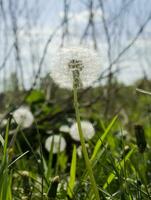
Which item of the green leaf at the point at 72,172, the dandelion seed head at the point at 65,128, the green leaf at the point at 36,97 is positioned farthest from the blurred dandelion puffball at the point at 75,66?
the green leaf at the point at 36,97

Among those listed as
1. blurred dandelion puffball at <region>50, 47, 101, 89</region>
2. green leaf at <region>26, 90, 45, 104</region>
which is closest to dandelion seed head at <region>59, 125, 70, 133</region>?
green leaf at <region>26, 90, 45, 104</region>

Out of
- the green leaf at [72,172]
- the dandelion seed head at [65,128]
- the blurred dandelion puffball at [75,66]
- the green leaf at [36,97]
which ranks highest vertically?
the blurred dandelion puffball at [75,66]

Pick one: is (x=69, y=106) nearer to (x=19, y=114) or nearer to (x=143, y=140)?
(x=19, y=114)

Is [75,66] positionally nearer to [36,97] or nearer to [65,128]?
[65,128]

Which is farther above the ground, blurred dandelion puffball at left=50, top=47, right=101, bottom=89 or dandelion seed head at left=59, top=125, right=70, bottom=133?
blurred dandelion puffball at left=50, top=47, right=101, bottom=89

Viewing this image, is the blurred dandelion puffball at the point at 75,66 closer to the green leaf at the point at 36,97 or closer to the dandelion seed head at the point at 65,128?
the dandelion seed head at the point at 65,128

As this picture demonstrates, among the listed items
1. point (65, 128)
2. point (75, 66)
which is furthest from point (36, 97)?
point (75, 66)

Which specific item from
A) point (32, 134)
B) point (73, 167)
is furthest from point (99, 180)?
point (32, 134)

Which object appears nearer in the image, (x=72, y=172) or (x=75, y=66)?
(x=75, y=66)

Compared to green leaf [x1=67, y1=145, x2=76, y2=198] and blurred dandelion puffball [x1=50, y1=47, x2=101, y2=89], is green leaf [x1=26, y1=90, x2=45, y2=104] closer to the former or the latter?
green leaf [x1=67, y1=145, x2=76, y2=198]

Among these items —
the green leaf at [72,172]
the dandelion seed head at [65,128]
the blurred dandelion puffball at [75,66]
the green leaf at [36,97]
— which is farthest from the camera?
the green leaf at [36,97]
